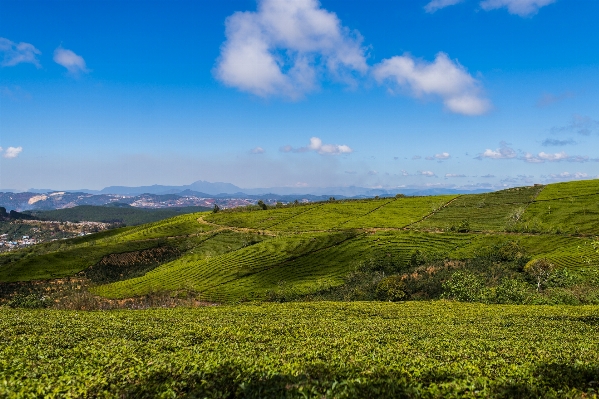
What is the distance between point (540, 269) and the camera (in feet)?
A: 249

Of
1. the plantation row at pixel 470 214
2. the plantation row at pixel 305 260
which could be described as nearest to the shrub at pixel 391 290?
the plantation row at pixel 305 260

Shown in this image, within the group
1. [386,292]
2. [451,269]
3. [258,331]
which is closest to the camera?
[258,331]

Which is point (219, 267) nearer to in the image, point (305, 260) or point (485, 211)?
point (305, 260)

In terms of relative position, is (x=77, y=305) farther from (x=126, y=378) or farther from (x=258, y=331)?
(x=126, y=378)

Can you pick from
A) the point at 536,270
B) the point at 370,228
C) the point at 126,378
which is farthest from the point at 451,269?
the point at 126,378

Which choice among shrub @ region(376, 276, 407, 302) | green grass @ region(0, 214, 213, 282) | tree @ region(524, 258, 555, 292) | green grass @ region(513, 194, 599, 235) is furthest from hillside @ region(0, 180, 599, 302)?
shrub @ region(376, 276, 407, 302)

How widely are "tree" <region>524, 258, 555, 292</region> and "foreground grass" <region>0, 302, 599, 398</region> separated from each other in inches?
2341

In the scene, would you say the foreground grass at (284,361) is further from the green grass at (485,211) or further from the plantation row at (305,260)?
the green grass at (485,211)

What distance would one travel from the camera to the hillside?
309ft

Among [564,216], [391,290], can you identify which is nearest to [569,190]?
[564,216]

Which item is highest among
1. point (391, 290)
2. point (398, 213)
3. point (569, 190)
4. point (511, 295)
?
point (569, 190)

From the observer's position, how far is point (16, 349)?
631 inches

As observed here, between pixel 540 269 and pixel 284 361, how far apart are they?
279 feet

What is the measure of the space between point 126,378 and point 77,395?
1.51m
